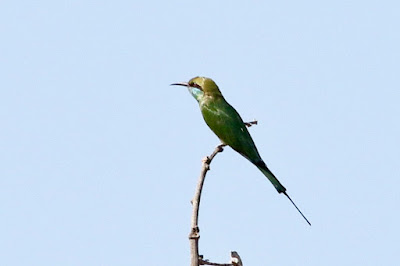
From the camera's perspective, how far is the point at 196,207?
2.49 meters

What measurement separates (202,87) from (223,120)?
0.26 meters

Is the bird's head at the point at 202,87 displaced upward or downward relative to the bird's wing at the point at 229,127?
upward

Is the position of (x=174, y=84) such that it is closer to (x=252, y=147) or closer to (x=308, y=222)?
(x=252, y=147)

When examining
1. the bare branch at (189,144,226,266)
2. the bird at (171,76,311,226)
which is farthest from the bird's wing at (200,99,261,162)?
the bare branch at (189,144,226,266)

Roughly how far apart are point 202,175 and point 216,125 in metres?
1.48

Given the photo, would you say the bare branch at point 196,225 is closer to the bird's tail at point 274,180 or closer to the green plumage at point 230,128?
the bird's tail at point 274,180

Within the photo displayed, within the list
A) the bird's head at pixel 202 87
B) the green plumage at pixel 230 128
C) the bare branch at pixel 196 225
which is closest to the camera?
the bare branch at pixel 196 225

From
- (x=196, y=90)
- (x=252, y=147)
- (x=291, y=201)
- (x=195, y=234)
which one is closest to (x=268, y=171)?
(x=252, y=147)

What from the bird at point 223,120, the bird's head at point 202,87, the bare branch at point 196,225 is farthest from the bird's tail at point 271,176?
the bare branch at point 196,225

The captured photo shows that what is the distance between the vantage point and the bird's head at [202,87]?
4.23 meters

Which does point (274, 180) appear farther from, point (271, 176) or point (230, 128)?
point (230, 128)

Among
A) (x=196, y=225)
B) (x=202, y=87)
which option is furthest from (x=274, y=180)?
(x=196, y=225)

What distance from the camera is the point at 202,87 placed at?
423cm

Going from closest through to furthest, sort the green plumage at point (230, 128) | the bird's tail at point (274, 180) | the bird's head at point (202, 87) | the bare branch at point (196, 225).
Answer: the bare branch at point (196, 225), the bird's tail at point (274, 180), the green plumage at point (230, 128), the bird's head at point (202, 87)
